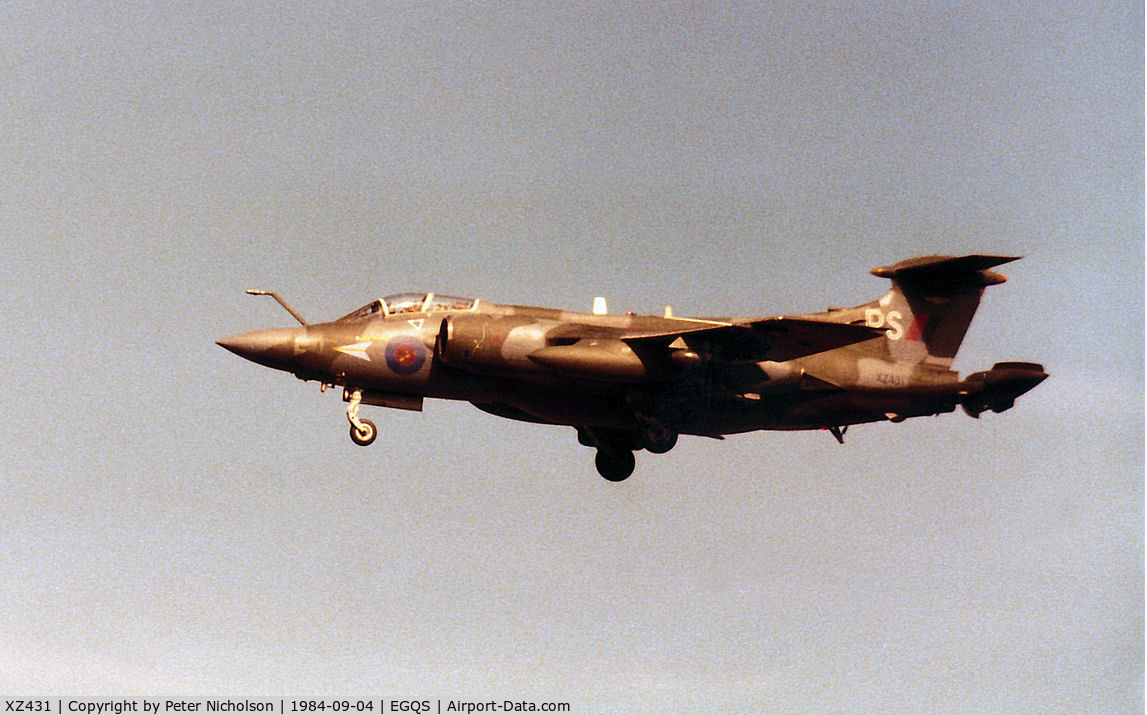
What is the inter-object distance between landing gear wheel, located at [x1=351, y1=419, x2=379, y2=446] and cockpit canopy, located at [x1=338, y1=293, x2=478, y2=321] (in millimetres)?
1901

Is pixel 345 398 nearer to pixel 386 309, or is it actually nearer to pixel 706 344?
pixel 386 309

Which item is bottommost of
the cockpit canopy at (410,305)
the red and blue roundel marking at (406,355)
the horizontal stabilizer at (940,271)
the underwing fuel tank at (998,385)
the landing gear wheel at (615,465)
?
the landing gear wheel at (615,465)

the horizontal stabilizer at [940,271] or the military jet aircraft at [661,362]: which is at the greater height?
the horizontal stabilizer at [940,271]

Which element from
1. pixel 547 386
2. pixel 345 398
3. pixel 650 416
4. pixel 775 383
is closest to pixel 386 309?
pixel 345 398

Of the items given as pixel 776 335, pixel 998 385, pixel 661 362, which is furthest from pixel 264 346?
pixel 998 385

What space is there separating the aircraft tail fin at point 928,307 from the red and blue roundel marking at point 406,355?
7958 mm

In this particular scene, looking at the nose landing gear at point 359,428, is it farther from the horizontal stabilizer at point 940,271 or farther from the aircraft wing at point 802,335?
the horizontal stabilizer at point 940,271

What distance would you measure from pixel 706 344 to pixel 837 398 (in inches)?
112

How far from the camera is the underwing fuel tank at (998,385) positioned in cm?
2197

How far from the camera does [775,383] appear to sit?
21.8 metres

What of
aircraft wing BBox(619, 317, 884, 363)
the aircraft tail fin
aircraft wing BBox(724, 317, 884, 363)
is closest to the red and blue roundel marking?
aircraft wing BBox(619, 317, 884, 363)

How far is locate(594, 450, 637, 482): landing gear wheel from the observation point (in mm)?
23938

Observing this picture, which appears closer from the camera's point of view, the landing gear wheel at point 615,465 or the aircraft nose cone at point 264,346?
the aircraft nose cone at point 264,346

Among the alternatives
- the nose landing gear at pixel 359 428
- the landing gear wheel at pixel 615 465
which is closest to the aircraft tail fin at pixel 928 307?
the landing gear wheel at pixel 615 465
